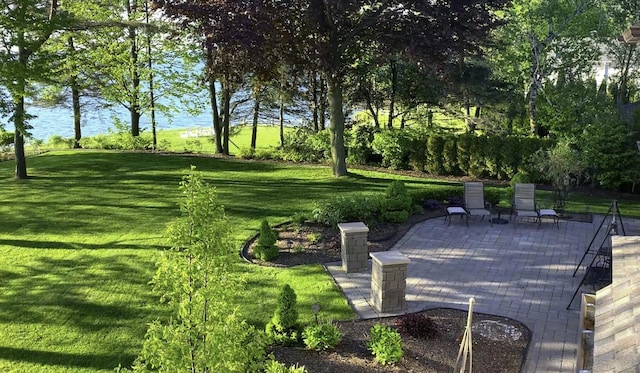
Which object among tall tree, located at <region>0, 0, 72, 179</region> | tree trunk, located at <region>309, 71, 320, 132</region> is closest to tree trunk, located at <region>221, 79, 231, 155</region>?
tree trunk, located at <region>309, 71, 320, 132</region>

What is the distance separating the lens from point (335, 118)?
17703 mm

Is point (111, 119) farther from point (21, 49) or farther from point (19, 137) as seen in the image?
point (21, 49)

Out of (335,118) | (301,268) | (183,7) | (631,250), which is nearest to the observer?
(631,250)

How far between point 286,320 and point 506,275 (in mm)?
4693

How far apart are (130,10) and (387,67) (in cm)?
1235

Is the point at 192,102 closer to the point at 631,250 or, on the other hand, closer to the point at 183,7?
the point at 183,7

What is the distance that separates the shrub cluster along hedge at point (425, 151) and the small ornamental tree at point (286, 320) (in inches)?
503

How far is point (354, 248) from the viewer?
968 cm

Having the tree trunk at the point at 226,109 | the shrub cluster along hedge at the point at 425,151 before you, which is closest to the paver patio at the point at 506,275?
the shrub cluster along hedge at the point at 425,151

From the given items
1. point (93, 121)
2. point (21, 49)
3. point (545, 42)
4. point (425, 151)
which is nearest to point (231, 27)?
point (21, 49)

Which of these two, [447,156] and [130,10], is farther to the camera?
[130,10]

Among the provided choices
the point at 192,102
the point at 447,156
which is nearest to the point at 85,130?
the point at 192,102

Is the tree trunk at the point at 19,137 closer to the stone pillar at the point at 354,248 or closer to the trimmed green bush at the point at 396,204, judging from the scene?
the stone pillar at the point at 354,248

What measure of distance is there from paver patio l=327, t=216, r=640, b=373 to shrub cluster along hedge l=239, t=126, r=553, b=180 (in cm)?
482
